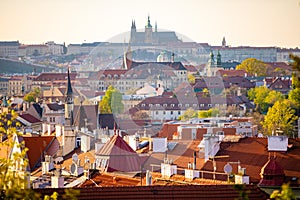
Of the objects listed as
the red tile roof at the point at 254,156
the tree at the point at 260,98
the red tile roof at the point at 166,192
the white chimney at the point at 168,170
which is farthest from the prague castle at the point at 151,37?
the red tile roof at the point at 166,192

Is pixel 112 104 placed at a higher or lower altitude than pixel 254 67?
lower

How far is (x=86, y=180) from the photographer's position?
80.1 feet

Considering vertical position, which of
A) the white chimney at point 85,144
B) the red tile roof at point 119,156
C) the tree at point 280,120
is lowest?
the tree at point 280,120

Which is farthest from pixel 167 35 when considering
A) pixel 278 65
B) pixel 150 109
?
pixel 150 109

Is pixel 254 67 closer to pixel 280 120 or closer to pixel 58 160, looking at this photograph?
pixel 280 120

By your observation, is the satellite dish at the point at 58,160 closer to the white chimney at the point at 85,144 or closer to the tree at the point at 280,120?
the white chimney at the point at 85,144

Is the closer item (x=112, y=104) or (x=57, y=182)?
(x=57, y=182)

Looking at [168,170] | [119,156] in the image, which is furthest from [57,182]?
[119,156]

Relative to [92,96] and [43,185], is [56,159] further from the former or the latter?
[92,96]

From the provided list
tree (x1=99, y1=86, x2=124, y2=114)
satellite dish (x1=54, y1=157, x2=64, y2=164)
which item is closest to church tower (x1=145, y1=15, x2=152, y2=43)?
tree (x1=99, y1=86, x2=124, y2=114)

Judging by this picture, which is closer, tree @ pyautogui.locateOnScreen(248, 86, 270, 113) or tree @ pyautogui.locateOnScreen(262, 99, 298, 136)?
tree @ pyautogui.locateOnScreen(262, 99, 298, 136)

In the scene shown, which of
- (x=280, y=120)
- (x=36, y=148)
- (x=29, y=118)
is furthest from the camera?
(x=29, y=118)

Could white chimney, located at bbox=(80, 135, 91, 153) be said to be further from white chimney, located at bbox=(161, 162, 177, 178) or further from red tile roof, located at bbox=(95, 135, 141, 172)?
white chimney, located at bbox=(161, 162, 177, 178)

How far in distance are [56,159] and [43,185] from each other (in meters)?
8.41
